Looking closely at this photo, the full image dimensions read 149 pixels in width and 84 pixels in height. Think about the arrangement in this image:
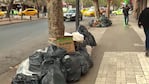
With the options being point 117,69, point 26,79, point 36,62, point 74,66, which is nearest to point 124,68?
point 117,69

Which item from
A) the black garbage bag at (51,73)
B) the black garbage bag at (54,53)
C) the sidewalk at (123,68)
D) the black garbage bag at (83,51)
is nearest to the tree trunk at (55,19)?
the black garbage bag at (83,51)

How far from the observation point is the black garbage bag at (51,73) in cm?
683

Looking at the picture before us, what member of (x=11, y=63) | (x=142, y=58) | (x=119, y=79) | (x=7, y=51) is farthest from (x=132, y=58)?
(x=7, y=51)

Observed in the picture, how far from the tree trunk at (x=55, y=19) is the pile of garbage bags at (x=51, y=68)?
1378mm

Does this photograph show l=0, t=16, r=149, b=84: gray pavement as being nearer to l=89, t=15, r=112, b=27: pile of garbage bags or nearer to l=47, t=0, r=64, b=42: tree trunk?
l=47, t=0, r=64, b=42: tree trunk

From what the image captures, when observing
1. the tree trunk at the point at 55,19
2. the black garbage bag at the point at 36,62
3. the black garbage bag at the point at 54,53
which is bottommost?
the black garbage bag at the point at 36,62

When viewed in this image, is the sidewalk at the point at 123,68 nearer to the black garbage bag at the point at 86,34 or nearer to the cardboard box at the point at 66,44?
the cardboard box at the point at 66,44

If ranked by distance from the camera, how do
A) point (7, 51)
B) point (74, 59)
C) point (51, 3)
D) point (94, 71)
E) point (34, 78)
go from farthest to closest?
point (7, 51) < point (51, 3) < point (94, 71) < point (74, 59) < point (34, 78)

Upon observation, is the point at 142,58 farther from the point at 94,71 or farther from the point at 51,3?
the point at 51,3

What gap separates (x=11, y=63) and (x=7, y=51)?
9.87 feet

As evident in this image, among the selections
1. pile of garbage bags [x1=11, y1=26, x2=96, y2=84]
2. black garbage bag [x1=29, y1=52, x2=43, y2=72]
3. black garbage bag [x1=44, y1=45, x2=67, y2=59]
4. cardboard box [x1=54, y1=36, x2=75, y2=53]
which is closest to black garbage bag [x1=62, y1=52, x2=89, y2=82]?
pile of garbage bags [x1=11, y1=26, x2=96, y2=84]

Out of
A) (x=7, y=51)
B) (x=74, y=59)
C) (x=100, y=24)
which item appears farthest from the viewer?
(x=100, y=24)

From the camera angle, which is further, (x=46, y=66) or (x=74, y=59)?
(x=74, y=59)

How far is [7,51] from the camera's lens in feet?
47.0
